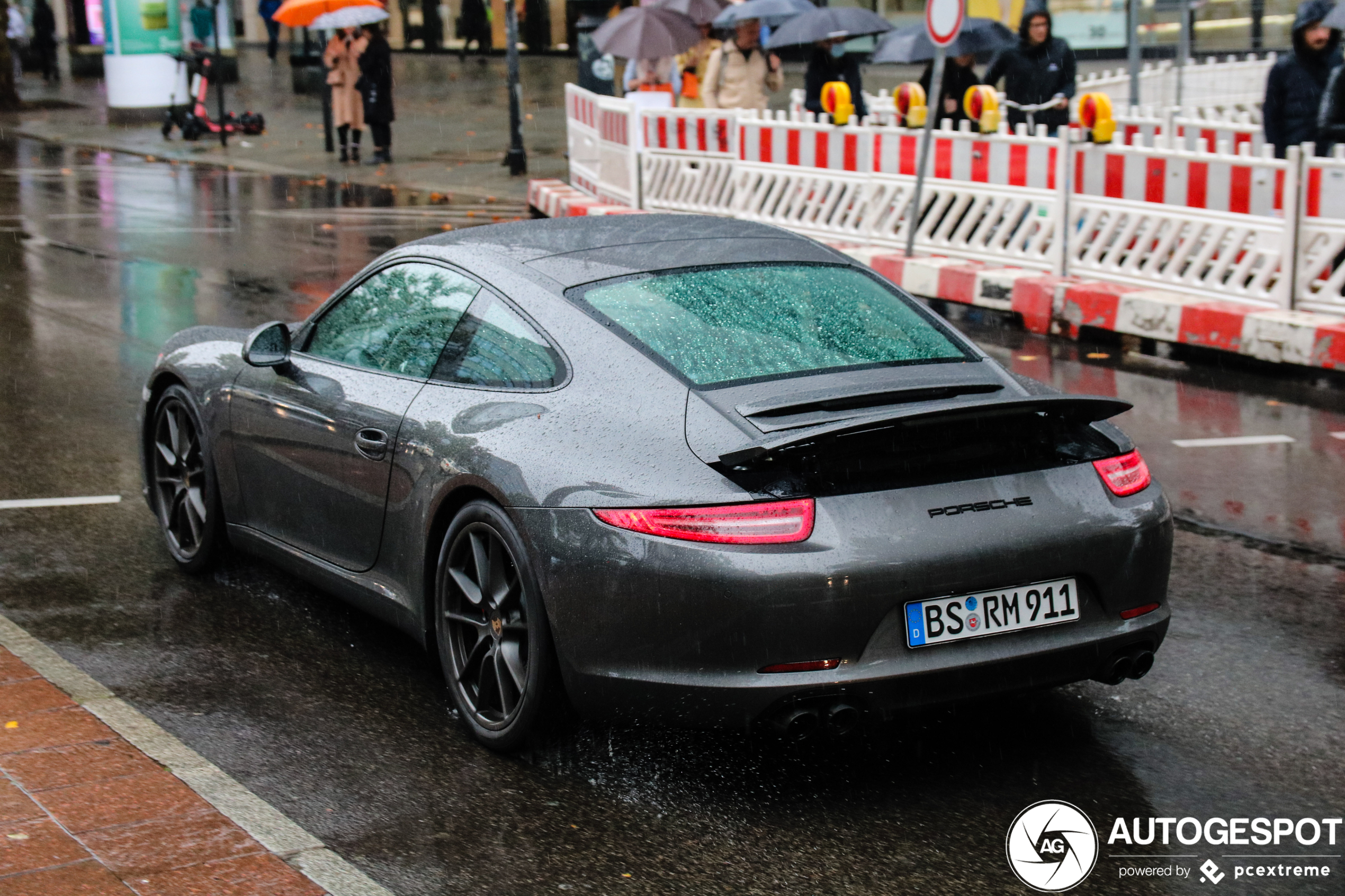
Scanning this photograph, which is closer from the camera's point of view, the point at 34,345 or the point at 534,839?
the point at 534,839

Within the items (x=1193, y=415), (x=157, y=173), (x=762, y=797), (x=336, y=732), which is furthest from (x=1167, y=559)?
(x=157, y=173)

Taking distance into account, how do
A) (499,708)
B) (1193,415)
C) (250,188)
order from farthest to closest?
(250,188)
(1193,415)
(499,708)

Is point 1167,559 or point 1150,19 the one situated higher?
point 1150,19

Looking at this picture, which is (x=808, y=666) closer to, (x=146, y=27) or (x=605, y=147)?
(x=605, y=147)

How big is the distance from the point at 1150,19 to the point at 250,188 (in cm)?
1327

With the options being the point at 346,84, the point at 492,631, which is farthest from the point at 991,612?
the point at 346,84

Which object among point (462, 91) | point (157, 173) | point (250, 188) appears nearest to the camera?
point (250, 188)

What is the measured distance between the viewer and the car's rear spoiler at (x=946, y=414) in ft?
13.1

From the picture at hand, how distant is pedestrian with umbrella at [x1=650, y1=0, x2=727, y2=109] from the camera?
19.6 metres

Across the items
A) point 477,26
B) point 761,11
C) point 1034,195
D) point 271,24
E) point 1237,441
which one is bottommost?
point 1237,441

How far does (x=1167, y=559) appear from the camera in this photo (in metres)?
4.42

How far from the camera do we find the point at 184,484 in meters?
6.27

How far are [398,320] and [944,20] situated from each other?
8.43 metres

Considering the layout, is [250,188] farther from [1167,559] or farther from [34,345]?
[1167,559]
